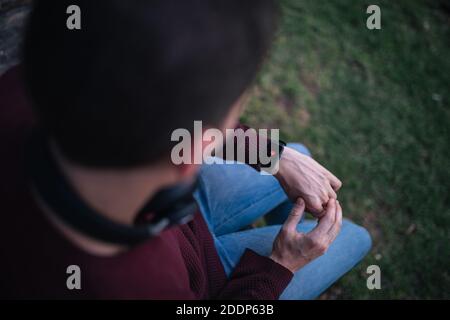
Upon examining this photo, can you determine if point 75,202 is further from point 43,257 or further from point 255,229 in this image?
point 255,229

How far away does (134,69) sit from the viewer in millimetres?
629

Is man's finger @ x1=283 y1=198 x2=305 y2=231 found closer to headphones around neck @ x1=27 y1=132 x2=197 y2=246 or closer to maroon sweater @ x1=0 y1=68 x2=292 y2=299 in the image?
maroon sweater @ x1=0 y1=68 x2=292 y2=299

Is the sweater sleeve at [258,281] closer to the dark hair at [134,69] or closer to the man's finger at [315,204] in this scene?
the man's finger at [315,204]

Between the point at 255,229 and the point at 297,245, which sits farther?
the point at 255,229

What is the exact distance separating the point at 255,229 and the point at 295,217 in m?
0.22

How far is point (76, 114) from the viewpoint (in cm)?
66

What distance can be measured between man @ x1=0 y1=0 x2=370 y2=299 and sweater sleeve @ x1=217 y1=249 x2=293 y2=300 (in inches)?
13.3

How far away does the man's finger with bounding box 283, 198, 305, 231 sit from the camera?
142cm

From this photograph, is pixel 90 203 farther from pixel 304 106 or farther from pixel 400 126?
pixel 400 126

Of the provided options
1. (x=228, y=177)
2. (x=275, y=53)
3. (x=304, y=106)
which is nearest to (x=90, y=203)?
(x=228, y=177)

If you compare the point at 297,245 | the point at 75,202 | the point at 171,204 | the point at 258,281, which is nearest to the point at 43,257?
the point at 75,202

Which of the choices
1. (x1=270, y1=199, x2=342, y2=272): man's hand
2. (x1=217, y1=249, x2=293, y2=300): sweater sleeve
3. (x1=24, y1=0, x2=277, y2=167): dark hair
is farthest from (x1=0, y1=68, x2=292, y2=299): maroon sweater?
(x1=270, y1=199, x2=342, y2=272): man's hand

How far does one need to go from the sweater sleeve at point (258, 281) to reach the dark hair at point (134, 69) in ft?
Answer: 2.44
